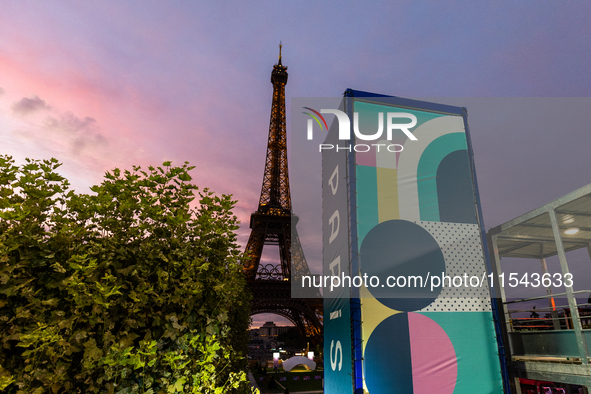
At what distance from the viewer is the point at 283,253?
114ft

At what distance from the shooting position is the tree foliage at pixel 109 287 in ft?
8.11

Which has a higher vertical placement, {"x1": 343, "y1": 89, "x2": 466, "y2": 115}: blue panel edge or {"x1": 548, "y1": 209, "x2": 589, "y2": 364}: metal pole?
{"x1": 343, "y1": 89, "x2": 466, "y2": 115}: blue panel edge

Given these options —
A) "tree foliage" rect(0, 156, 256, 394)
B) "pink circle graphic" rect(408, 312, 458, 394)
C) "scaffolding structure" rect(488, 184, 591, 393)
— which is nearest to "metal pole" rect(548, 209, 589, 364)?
"scaffolding structure" rect(488, 184, 591, 393)

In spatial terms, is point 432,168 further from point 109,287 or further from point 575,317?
point 109,287

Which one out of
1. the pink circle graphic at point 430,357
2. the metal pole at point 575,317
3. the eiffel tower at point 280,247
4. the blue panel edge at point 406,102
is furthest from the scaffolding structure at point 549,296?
the eiffel tower at point 280,247

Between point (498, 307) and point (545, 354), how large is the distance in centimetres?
122

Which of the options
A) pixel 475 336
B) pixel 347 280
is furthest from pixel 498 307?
pixel 347 280

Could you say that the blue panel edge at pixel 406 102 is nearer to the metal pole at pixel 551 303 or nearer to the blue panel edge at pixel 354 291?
the blue panel edge at pixel 354 291

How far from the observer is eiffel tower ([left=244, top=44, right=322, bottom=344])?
3033 centimetres

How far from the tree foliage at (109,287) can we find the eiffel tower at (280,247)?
25.4 metres

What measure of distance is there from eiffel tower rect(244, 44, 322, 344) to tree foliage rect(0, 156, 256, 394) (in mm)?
25414

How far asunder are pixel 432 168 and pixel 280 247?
2897 centimetres

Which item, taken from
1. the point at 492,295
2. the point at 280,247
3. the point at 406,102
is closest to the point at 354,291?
the point at 492,295

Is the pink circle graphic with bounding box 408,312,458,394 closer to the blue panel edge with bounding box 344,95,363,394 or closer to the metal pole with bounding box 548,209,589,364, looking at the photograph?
the blue panel edge with bounding box 344,95,363,394
